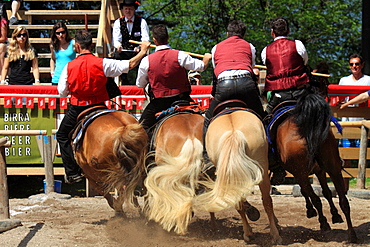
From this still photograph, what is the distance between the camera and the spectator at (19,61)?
1074 centimetres

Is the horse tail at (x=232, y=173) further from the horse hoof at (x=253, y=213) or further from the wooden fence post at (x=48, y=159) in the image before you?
the wooden fence post at (x=48, y=159)

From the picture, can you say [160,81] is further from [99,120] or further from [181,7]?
[181,7]

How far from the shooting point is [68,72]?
7121 millimetres

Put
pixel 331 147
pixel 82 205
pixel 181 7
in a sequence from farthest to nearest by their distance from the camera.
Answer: pixel 181 7
pixel 82 205
pixel 331 147

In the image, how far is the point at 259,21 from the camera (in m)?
17.2

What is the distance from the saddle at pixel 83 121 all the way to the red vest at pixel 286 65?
210 centimetres

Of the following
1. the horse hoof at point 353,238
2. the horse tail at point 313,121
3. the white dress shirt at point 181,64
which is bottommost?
the horse hoof at point 353,238

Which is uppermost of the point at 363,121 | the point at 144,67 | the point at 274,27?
the point at 274,27

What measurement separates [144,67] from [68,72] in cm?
102

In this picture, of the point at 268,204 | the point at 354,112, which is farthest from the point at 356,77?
the point at 268,204

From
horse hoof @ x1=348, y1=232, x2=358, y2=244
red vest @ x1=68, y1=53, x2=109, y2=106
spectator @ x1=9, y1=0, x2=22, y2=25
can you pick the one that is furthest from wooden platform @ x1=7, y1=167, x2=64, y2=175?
horse hoof @ x1=348, y1=232, x2=358, y2=244

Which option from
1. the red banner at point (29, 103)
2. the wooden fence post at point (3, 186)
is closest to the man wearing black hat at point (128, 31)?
the red banner at point (29, 103)

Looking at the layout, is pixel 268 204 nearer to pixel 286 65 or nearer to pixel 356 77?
pixel 286 65

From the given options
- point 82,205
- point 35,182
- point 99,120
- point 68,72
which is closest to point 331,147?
point 99,120
